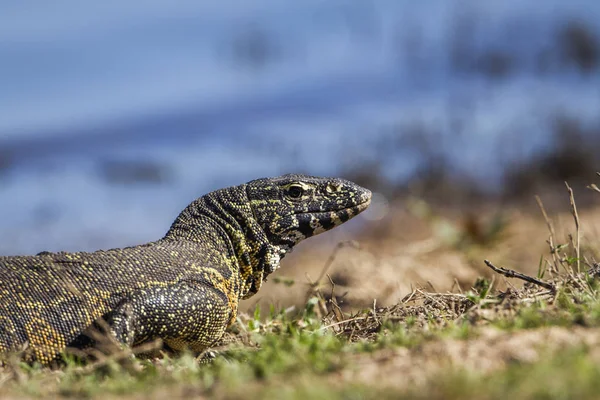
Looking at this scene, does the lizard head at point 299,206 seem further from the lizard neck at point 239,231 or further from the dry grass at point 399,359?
the dry grass at point 399,359

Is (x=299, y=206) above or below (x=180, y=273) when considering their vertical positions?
above

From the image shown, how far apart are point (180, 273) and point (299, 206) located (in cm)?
143

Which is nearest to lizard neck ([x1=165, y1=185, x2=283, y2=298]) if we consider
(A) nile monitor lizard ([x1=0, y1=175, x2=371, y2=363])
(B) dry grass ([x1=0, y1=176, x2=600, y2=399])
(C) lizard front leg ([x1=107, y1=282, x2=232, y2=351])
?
(A) nile monitor lizard ([x1=0, y1=175, x2=371, y2=363])

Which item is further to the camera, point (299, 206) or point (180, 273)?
point (299, 206)

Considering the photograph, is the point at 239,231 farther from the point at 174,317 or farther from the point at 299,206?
the point at 174,317

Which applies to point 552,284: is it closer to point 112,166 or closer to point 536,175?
point 536,175

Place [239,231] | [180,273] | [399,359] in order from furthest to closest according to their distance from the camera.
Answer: [239,231] → [180,273] → [399,359]

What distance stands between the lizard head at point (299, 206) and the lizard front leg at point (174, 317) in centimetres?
107

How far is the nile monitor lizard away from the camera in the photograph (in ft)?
21.7

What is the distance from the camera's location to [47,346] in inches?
260

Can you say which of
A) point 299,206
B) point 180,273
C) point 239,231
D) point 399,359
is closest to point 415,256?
point 299,206

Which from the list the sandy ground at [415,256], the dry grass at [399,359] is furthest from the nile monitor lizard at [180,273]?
the sandy ground at [415,256]

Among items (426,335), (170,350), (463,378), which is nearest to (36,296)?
(170,350)

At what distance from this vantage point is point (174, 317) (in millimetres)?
6805
